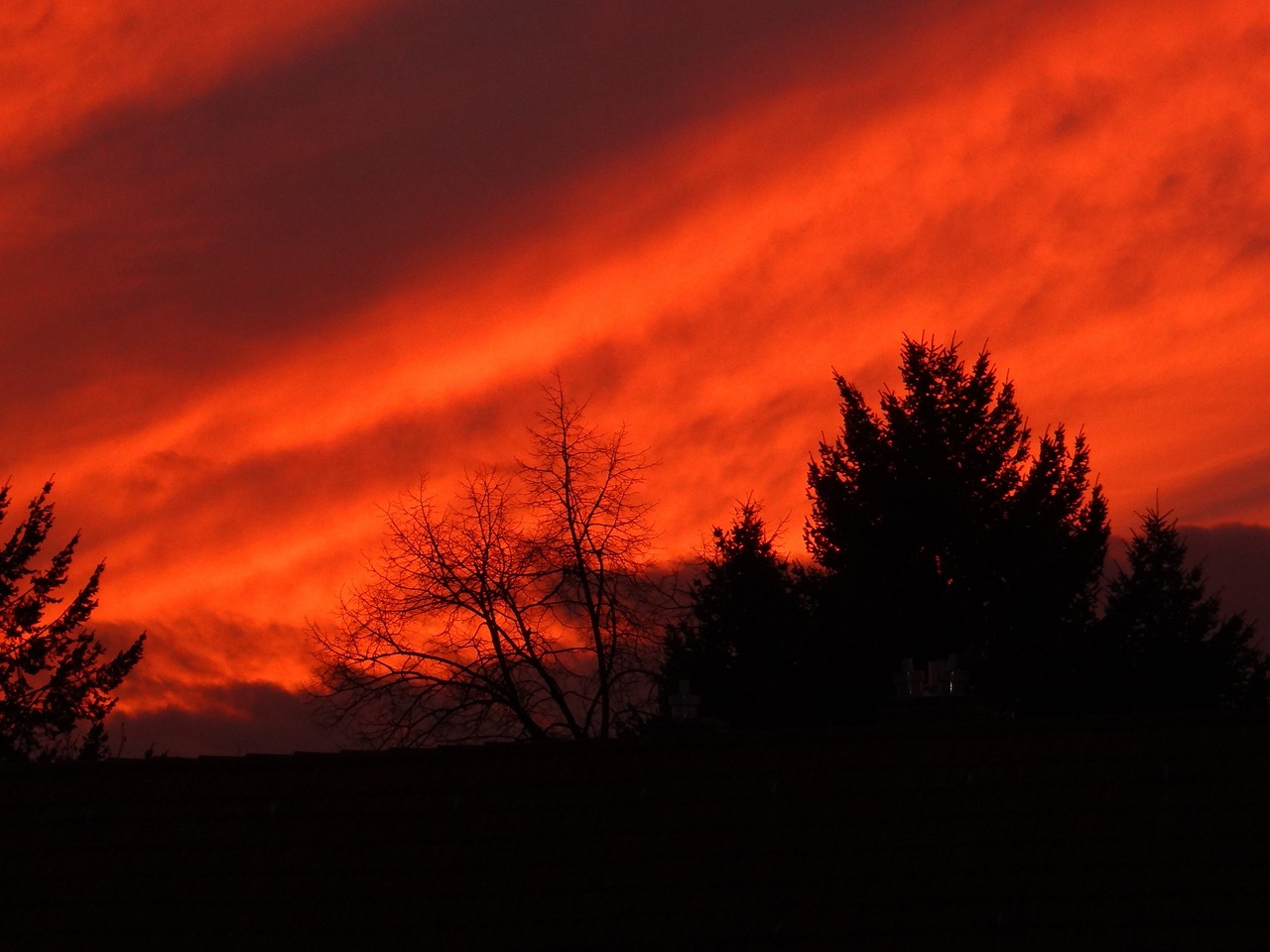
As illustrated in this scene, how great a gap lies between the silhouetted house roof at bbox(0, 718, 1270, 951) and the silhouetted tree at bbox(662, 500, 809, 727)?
24.1 m

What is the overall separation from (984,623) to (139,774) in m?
29.3

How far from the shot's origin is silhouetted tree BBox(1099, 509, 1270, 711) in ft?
125

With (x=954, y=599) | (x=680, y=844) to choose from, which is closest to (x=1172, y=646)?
(x=954, y=599)

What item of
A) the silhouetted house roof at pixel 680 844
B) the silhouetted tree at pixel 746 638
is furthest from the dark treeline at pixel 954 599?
the silhouetted house roof at pixel 680 844

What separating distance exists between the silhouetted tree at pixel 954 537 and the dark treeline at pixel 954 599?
54 millimetres

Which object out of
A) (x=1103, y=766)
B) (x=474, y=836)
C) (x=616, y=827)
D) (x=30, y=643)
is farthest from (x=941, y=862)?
(x=30, y=643)

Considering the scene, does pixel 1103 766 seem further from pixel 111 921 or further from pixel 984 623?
pixel 984 623

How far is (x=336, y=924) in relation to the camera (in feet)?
36.9

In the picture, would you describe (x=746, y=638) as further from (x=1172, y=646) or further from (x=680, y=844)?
(x=680, y=844)

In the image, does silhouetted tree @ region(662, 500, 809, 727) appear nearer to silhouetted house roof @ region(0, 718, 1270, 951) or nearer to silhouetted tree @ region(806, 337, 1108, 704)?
silhouetted tree @ region(806, 337, 1108, 704)

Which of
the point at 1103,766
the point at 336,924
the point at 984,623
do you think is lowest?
the point at 336,924

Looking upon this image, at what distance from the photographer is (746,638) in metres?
39.0

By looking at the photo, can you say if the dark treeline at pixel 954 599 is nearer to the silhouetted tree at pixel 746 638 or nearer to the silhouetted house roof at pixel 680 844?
the silhouetted tree at pixel 746 638

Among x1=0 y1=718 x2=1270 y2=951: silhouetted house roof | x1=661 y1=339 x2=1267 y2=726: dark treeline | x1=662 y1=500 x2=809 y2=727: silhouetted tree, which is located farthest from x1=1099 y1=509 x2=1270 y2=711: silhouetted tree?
x1=0 y1=718 x2=1270 y2=951: silhouetted house roof
